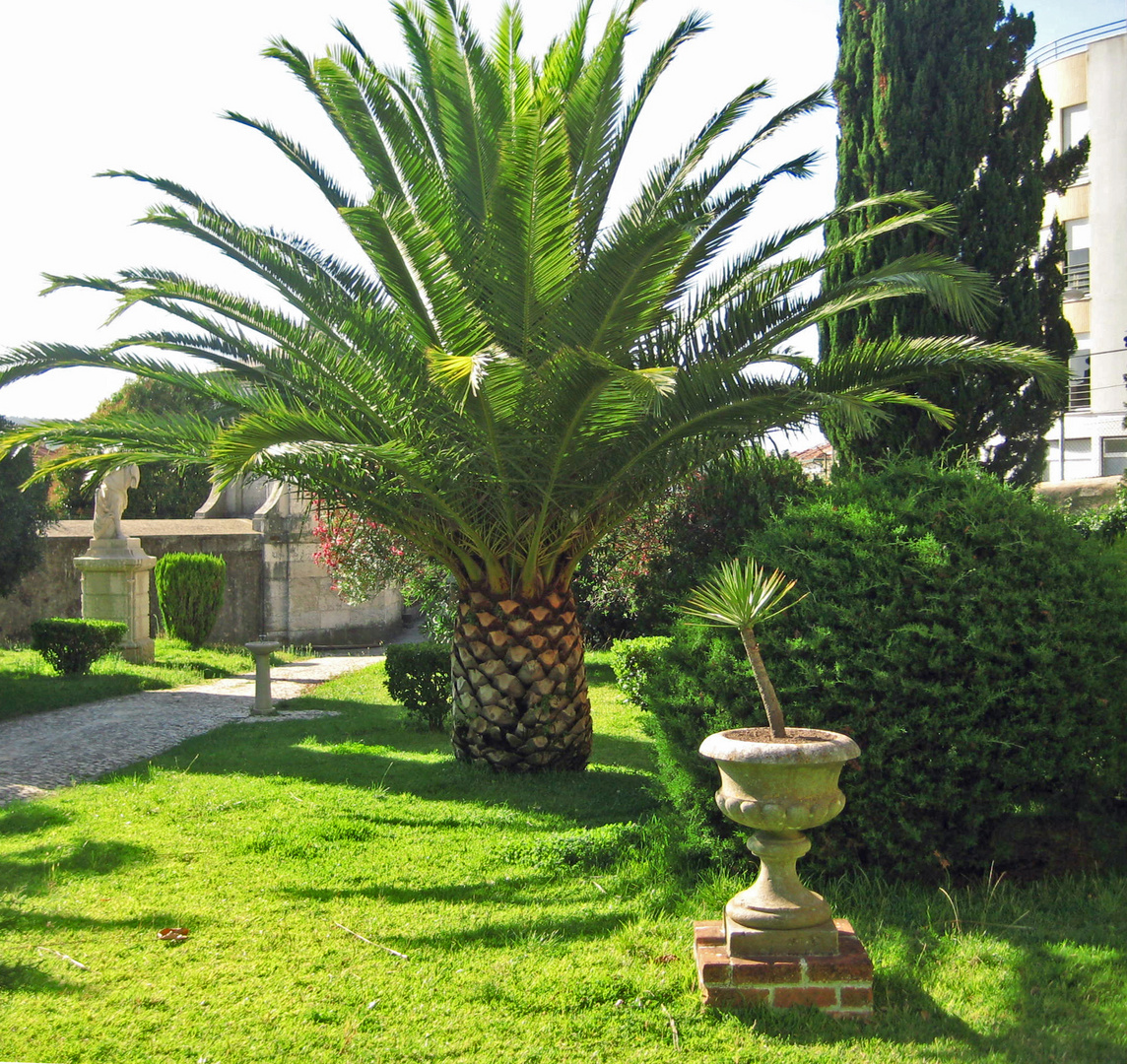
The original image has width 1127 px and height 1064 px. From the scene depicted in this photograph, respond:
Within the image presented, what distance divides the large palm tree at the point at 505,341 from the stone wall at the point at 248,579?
10431 mm

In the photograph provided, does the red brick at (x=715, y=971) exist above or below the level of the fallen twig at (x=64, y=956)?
above

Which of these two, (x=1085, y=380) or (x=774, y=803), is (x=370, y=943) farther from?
(x=1085, y=380)

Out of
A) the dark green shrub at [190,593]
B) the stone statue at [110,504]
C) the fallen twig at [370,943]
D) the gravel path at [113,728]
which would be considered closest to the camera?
the fallen twig at [370,943]

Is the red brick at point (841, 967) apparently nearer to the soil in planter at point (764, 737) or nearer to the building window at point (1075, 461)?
the soil in planter at point (764, 737)

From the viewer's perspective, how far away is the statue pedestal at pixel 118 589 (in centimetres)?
1409

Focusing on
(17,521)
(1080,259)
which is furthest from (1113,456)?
(17,521)

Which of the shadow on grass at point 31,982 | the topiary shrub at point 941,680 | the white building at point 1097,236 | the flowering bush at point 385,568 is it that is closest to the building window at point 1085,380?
the white building at point 1097,236

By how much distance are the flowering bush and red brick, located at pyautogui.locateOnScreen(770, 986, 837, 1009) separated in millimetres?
9620

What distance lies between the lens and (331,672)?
14.4m

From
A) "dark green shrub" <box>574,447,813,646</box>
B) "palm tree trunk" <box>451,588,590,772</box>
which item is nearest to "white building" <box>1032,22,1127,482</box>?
"dark green shrub" <box>574,447,813,646</box>

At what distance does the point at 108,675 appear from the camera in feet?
40.8

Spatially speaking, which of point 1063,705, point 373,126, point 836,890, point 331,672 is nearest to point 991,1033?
point 836,890

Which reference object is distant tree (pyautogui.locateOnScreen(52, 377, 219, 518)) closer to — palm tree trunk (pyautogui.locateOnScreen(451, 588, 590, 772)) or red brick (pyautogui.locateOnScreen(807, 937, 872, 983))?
palm tree trunk (pyautogui.locateOnScreen(451, 588, 590, 772))

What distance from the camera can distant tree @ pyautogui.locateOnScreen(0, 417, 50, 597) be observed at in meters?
12.3
